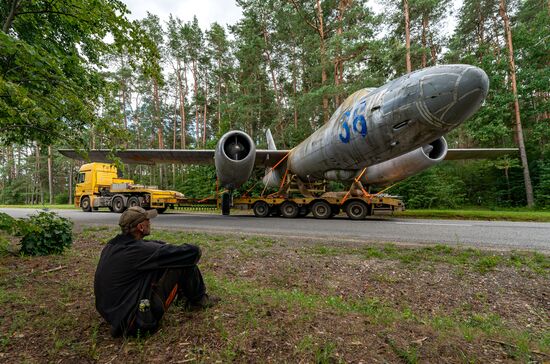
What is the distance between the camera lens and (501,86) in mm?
16938

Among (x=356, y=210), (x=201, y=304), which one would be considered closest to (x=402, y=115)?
(x=356, y=210)

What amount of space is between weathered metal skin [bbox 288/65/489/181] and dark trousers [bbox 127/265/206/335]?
16.6 feet

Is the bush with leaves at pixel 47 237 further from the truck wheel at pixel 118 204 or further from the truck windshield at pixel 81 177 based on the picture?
the truck windshield at pixel 81 177

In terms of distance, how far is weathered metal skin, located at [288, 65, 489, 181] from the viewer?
4629mm

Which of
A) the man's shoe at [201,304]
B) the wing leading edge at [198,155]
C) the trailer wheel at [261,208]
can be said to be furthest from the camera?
the trailer wheel at [261,208]

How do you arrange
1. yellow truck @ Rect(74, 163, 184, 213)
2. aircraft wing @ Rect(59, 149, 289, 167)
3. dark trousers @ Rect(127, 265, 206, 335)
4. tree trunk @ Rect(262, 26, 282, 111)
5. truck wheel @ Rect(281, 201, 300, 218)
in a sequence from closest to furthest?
1. dark trousers @ Rect(127, 265, 206, 335)
2. truck wheel @ Rect(281, 201, 300, 218)
3. aircraft wing @ Rect(59, 149, 289, 167)
4. yellow truck @ Rect(74, 163, 184, 213)
5. tree trunk @ Rect(262, 26, 282, 111)

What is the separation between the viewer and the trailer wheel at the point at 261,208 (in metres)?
11.4

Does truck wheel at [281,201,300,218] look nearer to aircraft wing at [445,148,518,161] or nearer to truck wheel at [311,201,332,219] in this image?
truck wheel at [311,201,332,219]

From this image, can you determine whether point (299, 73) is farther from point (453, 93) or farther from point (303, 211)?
point (453, 93)

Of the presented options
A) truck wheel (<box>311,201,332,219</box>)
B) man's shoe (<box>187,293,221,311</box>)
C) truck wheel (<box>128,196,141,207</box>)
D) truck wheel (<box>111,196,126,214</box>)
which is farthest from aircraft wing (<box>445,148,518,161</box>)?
truck wheel (<box>111,196,126,214</box>)

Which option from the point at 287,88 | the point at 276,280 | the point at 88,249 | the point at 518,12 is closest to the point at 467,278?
the point at 276,280

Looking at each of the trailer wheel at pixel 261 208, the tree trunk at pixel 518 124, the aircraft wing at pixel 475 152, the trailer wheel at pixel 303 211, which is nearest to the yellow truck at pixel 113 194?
the trailer wheel at pixel 261 208

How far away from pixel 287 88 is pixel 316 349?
25.0m

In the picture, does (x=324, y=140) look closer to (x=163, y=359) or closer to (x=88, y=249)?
(x=88, y=249)
